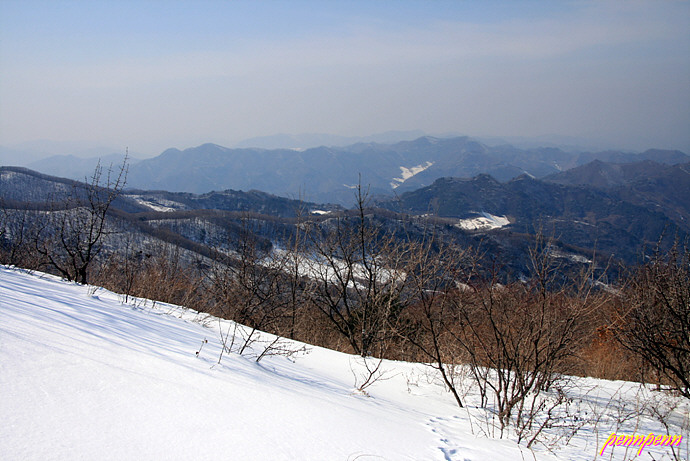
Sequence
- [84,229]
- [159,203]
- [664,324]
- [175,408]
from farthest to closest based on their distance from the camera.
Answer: [159,203] → [84,229] → [664,324] → [175,408]

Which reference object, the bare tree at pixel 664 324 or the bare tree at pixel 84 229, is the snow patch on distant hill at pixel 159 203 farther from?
the bare tree at pixel 664 324

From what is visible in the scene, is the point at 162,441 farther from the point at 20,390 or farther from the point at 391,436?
the point at 391,436

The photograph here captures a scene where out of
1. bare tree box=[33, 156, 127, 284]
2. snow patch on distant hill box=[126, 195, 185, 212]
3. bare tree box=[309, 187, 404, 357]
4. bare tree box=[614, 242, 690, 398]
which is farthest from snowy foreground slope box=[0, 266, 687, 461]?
snow patch on distant hill box=[126, 195, 185, 212]

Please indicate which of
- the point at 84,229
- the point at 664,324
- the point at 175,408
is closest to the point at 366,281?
the point at 664,324

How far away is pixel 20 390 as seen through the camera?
1.94m

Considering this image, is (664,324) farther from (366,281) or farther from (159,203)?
(159,203)

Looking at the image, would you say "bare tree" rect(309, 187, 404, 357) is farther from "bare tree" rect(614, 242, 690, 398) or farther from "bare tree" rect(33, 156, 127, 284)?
"bare tree" rect(33, 156, 127, 284)

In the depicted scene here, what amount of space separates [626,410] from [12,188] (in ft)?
468

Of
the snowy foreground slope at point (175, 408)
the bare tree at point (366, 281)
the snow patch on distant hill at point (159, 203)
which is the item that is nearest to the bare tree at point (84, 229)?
the snowy foreground slope at point (175, 408)

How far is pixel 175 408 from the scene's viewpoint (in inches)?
89.3

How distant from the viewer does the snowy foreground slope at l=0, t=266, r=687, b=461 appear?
71.2 inches

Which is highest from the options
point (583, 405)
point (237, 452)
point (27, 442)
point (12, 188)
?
point (27, 442)

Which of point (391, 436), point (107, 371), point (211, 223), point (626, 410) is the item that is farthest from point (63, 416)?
point (211, 223)

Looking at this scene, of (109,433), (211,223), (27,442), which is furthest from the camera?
(211,223)
